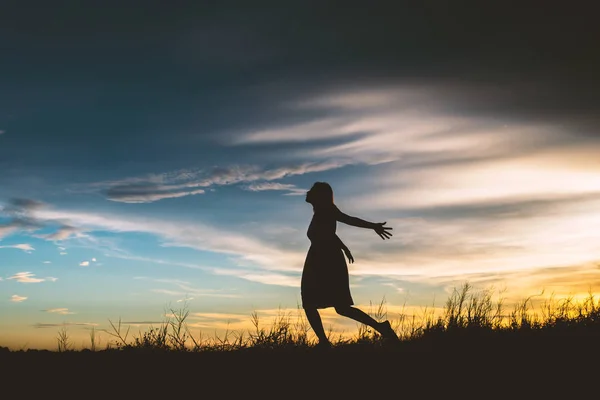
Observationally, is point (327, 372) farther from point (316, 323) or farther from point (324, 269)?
point (324, 269)

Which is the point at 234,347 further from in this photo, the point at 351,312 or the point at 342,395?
the point at 342,395

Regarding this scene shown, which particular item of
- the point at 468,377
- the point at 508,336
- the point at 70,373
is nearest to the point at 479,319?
the point at 508,336

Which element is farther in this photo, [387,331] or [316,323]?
[387,331]

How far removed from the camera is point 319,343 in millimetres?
9258

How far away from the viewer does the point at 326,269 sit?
30.6ft

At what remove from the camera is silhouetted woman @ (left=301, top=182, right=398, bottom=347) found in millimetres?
9273

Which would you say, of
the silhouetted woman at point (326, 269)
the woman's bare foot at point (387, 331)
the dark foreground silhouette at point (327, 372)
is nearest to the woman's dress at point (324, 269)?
the silhouetted woman at point (326, 269)

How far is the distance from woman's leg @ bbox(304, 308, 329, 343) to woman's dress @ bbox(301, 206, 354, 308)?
0.08 metres

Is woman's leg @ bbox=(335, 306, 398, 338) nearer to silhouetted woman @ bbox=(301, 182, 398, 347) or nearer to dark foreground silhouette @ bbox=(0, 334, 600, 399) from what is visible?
silhouetted woman @ bbox=(301, 182, 398, 347)

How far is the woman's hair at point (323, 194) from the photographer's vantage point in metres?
9.38

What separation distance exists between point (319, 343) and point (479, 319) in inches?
136

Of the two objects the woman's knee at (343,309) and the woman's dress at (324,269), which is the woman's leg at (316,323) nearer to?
the woman's dress at (324,269)

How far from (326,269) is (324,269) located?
1.2 inches

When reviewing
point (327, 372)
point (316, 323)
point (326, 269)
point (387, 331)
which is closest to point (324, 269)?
point (326, 269)
